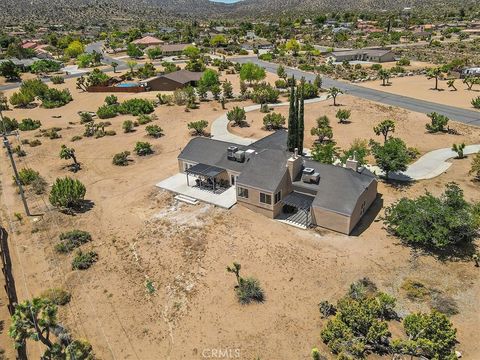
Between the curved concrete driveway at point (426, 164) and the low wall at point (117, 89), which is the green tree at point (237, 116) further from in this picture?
the low wall at point (117, 89)

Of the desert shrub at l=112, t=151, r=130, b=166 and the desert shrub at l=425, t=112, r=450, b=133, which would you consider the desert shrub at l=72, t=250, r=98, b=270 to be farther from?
the desert shrub at l=425, t=112, r=450, b=133

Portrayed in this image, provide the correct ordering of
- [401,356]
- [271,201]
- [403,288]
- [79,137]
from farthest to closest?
[79,137], [271,201], [403,288], [401,356]

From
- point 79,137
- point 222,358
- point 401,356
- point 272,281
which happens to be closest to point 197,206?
point 272,281

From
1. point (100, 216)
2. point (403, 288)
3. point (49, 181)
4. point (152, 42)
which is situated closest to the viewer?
point (403, 288)

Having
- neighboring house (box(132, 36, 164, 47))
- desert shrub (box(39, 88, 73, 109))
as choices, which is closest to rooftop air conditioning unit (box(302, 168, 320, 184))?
desert shrub (box(39, 88, 73, 109))

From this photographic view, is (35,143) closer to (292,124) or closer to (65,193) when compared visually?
(65,193)

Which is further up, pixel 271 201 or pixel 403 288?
pixel 271 201

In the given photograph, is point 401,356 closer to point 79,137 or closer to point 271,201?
point 271,201
